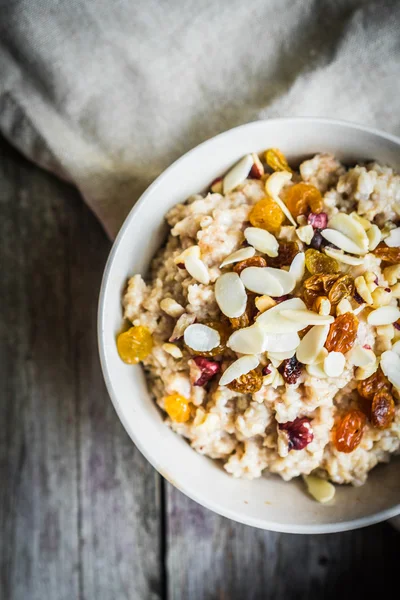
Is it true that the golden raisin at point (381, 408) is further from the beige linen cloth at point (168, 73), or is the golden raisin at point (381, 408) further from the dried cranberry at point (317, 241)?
the beige linen cloth at point (168, 73)

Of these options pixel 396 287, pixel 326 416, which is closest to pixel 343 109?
pixel 396 287

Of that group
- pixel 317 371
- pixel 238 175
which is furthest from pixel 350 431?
pixel 238 175

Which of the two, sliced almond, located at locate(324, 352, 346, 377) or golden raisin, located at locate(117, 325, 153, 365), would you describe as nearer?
sliced almond, located at locate(324, 352, 346, 377)

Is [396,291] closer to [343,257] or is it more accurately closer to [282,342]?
[343,257]

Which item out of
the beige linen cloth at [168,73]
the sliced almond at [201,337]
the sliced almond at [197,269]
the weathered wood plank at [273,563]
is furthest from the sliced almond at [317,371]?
the weathered wood plank at [273,563]

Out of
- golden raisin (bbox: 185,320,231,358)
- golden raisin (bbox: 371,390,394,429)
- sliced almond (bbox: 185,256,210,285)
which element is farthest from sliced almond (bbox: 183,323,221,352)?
golden raisin (bbox: 371,390,394,429)

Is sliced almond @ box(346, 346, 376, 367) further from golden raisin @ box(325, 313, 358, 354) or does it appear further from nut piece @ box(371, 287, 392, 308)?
nut piece @ box(371, 287, 392, 308)
